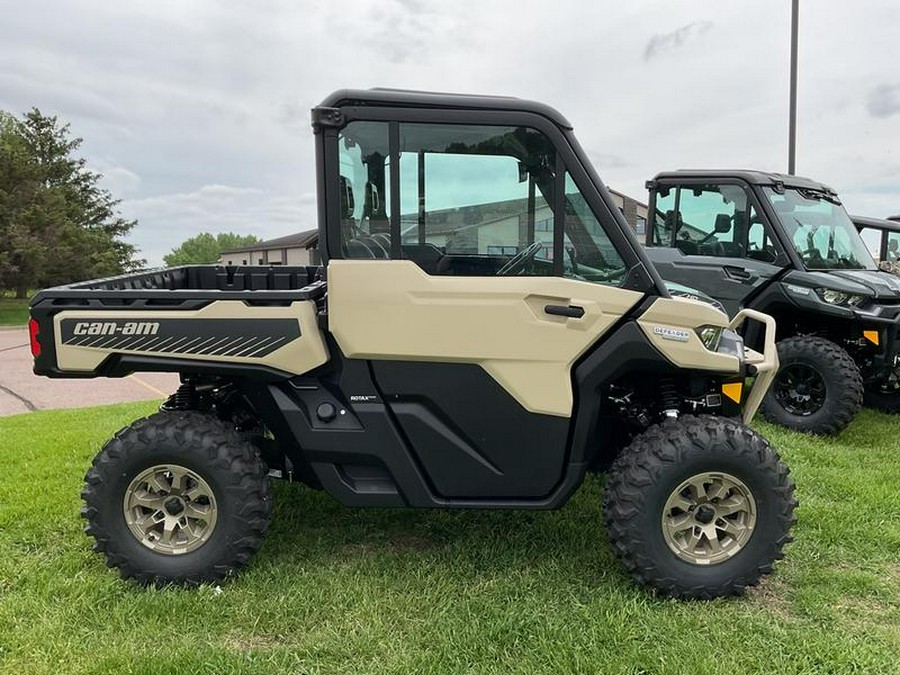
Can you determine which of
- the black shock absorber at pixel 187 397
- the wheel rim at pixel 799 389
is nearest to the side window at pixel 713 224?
the wheel rim at pixel 799 389

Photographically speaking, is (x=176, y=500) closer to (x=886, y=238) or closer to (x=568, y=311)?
(x=568, y=311)

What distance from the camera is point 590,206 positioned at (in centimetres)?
304

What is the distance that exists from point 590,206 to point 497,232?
43 centimetres

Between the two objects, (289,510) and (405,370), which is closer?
(405,370)

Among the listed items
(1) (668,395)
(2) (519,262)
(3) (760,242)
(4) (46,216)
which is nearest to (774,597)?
(1) (668,395)

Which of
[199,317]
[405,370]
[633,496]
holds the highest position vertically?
[199,317]

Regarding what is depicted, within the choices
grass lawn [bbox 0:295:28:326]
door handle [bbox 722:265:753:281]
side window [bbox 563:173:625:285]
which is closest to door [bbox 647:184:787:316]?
door handle [bbox 722:265:753:281]

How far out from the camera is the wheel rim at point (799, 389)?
607cm

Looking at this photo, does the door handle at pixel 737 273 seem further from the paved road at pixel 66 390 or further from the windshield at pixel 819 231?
the paved road at pixel 66 390

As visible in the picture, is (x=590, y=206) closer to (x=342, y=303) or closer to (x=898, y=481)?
(x=342, y=303)

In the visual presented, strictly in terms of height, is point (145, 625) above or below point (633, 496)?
below

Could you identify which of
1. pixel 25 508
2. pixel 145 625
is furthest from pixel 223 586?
pixel 25 508

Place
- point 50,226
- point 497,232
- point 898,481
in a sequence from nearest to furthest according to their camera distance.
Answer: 1. point 497,232
2. point 898,481
3. point 50,226

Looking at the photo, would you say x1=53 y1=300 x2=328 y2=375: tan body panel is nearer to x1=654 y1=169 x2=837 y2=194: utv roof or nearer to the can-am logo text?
the can-am logo text
